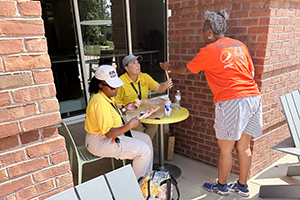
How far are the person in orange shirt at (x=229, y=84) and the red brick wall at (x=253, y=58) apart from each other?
35 centimetres

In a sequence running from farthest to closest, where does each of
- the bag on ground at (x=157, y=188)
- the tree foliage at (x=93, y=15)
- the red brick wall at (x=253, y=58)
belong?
the tree foliage at (x=93, y=15) → the red brick wall at (x=253, y=58) → the bag on ground at (x=157, y=188)

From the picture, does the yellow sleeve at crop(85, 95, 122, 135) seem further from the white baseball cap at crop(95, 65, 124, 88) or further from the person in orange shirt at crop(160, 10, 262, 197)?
the person in orange shirt at crop(160, 10, 262, 197)

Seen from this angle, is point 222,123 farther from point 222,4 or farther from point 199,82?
point 222,4

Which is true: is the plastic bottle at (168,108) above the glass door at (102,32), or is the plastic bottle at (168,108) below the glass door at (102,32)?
below

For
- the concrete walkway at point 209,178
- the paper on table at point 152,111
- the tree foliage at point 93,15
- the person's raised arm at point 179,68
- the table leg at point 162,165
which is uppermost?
the tree foliage at point 93,15

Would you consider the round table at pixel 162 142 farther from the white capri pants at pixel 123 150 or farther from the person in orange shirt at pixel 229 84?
the person in orange shirt at pixel 229 84

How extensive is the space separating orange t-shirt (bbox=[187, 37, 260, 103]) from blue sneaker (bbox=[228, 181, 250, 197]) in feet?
3.57

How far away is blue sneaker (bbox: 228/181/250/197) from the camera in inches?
98.6

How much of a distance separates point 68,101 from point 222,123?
4250 mm

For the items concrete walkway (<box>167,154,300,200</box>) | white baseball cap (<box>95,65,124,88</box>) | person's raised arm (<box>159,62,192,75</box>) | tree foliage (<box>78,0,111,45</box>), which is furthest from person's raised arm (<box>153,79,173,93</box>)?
tree foliage (<box>78,0,111,45</box>)

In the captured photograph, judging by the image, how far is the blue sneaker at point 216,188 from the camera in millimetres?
2539

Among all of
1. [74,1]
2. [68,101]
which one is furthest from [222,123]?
[68,101]

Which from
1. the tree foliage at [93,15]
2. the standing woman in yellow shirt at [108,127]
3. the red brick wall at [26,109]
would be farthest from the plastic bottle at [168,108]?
the tree foliage at [93,15]

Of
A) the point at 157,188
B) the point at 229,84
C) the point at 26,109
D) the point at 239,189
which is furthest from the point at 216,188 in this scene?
the point at 26,109
